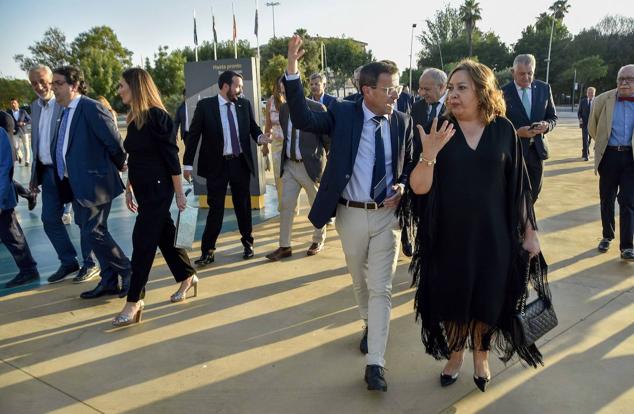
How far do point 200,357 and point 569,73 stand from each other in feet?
192

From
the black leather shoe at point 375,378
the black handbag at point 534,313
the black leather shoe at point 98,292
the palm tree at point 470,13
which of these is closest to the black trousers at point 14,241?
the black leather shoe at point 98,292

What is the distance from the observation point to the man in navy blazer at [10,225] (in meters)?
4.93

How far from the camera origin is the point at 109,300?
4723 mm

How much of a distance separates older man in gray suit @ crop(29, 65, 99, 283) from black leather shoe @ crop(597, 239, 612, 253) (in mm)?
5270

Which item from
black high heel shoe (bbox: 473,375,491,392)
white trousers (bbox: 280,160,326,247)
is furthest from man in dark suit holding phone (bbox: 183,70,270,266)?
black high heel shoe (bbox: 473,375,491,392)

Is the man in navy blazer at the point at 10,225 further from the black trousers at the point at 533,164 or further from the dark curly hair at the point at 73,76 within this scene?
the black trousers at the point at 533,164

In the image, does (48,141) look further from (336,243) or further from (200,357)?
(336,243)

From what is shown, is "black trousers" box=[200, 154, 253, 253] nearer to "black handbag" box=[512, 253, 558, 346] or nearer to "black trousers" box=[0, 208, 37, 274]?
"black trousers" box=[0, 208, 37, 274]

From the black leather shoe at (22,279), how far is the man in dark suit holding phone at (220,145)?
5.16 feet

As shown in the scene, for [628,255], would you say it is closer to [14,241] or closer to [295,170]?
[295,170]

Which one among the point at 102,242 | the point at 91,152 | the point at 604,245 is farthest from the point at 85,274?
the point at 604,245

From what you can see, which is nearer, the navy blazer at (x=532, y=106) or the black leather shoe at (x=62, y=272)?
the black leather shoe at (x=62, y=272)

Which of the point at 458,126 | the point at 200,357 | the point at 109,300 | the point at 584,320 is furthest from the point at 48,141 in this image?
the point at 584,320

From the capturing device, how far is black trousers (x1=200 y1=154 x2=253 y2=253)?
5.62 meters
